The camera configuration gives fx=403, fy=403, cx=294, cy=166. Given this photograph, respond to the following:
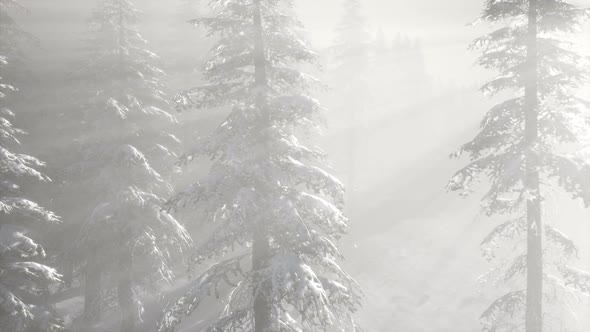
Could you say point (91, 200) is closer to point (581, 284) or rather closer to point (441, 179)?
point (581, 284)

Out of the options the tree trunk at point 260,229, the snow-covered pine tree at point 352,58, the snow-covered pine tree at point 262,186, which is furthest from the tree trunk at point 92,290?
the snow-covered pine tree at point 352,58

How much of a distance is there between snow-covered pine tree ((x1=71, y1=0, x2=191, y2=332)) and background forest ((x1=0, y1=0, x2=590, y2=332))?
84 mm

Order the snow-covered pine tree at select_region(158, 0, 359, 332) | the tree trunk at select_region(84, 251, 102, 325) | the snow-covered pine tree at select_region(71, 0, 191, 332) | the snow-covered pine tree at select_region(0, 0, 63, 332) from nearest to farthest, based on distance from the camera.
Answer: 1. the snow-covered pine tree at select_region(158, 0, 359, 332)
2. the snow-covered pine tree at select_region(0, 0, 63, 332)
3. the snow-covered pine tree at select_region(71, 0, 191, 332)
4. the tree trunk at select_region(84, 251, 102, 325)

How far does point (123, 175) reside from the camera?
53.5 ft

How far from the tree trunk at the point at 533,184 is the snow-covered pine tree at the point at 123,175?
478 inches

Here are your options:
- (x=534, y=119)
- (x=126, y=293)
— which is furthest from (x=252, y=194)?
(x=126, y=293)

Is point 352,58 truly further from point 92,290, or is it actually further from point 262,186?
point 262,186

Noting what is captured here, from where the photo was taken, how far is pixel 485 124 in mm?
11680

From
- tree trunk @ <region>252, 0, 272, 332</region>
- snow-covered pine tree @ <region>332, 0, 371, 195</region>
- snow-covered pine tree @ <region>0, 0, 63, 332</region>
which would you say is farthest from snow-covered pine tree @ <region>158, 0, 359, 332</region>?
snow-covered pine tree @ <region>332, 0, 371, 195</region>

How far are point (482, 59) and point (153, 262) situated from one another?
46.5 feet

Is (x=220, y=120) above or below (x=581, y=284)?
above

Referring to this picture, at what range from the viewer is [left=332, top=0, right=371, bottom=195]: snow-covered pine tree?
34.2 m

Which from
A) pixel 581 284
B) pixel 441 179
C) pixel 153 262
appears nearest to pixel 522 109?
pixel 581 284

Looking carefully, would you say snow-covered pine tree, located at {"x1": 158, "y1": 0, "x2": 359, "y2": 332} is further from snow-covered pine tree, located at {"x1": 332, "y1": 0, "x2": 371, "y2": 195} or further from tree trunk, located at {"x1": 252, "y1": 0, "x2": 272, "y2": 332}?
snow-covered pine tree, located at {"x1": 332, "y1": 0, "x2": 371, "y2": 195}
